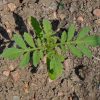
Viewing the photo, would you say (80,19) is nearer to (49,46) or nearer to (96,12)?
(96,12)

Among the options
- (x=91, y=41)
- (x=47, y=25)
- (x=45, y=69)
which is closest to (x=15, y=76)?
(x=45, y=69)

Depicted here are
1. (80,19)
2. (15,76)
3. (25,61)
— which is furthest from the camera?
(80,19)

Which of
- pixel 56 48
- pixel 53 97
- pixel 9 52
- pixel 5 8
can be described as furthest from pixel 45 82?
pixel 5 8

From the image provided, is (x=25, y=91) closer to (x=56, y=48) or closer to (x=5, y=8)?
(x=56, y=48)

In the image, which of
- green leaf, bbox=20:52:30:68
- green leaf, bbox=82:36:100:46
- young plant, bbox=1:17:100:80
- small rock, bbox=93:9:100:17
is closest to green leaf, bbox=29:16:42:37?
young plant, bbox=1:17:100:80

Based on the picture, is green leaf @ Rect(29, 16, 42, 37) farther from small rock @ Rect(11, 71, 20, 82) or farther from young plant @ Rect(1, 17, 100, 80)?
small rock @ Rect(11, 71, 20, 82)

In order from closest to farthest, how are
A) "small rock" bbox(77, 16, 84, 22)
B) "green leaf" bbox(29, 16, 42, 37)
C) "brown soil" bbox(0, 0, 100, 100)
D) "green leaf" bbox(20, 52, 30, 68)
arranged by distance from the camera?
"green leaf" bbox(20, 52, 30, 68)
"green leaf" bbox(29, 16, 42, 37)
"brown soil" bbox(0, 0, 100, 100)
"small rock" bbox(77, 16, 84, 22)

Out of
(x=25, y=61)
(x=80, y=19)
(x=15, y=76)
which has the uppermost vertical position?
(x=80, y=19)

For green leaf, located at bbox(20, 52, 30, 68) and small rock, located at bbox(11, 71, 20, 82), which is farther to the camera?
small rock, located at bbox(11, 71, 20, 82)
